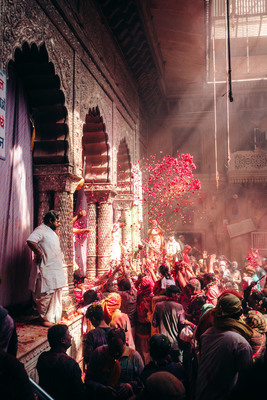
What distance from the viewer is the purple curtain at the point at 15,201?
4.18 meters

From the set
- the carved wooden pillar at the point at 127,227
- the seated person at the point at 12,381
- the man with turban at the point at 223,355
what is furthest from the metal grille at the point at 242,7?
the seated person at the point at 12,381

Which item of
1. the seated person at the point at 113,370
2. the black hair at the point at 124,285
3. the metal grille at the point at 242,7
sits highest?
the metal grille at the point at 242,7

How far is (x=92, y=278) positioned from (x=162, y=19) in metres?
7.62

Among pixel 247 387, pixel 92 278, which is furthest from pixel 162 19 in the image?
pixel 247 387

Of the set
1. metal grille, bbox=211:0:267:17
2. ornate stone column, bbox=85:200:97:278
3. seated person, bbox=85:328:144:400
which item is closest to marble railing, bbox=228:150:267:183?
metal grille, bbox=211:0:267:17

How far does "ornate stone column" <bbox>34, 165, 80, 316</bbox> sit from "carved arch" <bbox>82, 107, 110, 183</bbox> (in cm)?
239

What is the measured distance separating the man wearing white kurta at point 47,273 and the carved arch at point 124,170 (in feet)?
19.9

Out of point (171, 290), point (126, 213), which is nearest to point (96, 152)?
point (126, 213)

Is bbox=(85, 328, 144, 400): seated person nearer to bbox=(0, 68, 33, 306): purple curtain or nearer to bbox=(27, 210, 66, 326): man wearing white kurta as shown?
bbox=(27, 210, 66, 326): man wearing white kurta

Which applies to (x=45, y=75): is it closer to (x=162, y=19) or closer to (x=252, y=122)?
(x=162, y=19)

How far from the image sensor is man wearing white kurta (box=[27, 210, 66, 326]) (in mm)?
3957

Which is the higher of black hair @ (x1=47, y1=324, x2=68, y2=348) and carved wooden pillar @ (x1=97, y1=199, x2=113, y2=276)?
carved wooden pillar @ (x1=97, y1=199, x2=113, y2=276)

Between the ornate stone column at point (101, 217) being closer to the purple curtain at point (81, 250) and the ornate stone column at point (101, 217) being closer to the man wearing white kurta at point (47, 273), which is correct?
the purple curtain at point (81, 250)

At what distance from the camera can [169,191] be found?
44.3ft
